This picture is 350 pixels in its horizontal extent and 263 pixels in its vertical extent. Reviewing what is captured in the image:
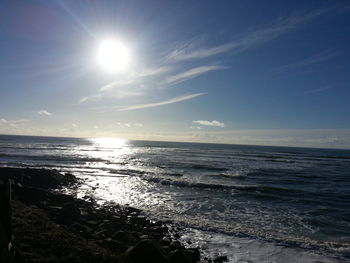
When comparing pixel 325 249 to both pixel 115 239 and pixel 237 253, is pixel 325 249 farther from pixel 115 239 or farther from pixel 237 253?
pixel 115 239

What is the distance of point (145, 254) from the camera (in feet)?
20.9

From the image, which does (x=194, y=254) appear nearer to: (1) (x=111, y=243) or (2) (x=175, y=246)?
(2) (x=175, y=246)

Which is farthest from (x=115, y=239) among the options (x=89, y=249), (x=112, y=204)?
(x=112, y=204)

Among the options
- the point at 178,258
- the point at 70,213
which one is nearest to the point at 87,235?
the point at 70,213

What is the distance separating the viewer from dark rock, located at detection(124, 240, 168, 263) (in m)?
6.33

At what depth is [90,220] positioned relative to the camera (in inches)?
449

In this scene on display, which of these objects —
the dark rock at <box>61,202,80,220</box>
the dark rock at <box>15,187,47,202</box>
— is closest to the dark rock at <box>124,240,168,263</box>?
the dark rock at <box>61,202,80,220</box>

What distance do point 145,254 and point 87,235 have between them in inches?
141

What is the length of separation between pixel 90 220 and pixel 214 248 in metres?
5.50

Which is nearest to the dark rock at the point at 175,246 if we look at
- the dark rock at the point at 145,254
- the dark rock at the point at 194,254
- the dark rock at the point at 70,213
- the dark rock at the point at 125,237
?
the dark rock at the point at 194,254

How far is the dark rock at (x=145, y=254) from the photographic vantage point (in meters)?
6.33

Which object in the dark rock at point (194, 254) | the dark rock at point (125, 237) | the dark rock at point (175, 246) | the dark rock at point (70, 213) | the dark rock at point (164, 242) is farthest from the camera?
the dark rock at point (70, 213)

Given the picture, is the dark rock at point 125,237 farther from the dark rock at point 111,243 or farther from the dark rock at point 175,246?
the dark rock at point 175,246

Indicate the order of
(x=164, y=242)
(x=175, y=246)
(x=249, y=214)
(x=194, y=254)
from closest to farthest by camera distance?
(x=194, y=254) < (x=175, y=246) < (x=164, y=242) < (x=249, y=214)
